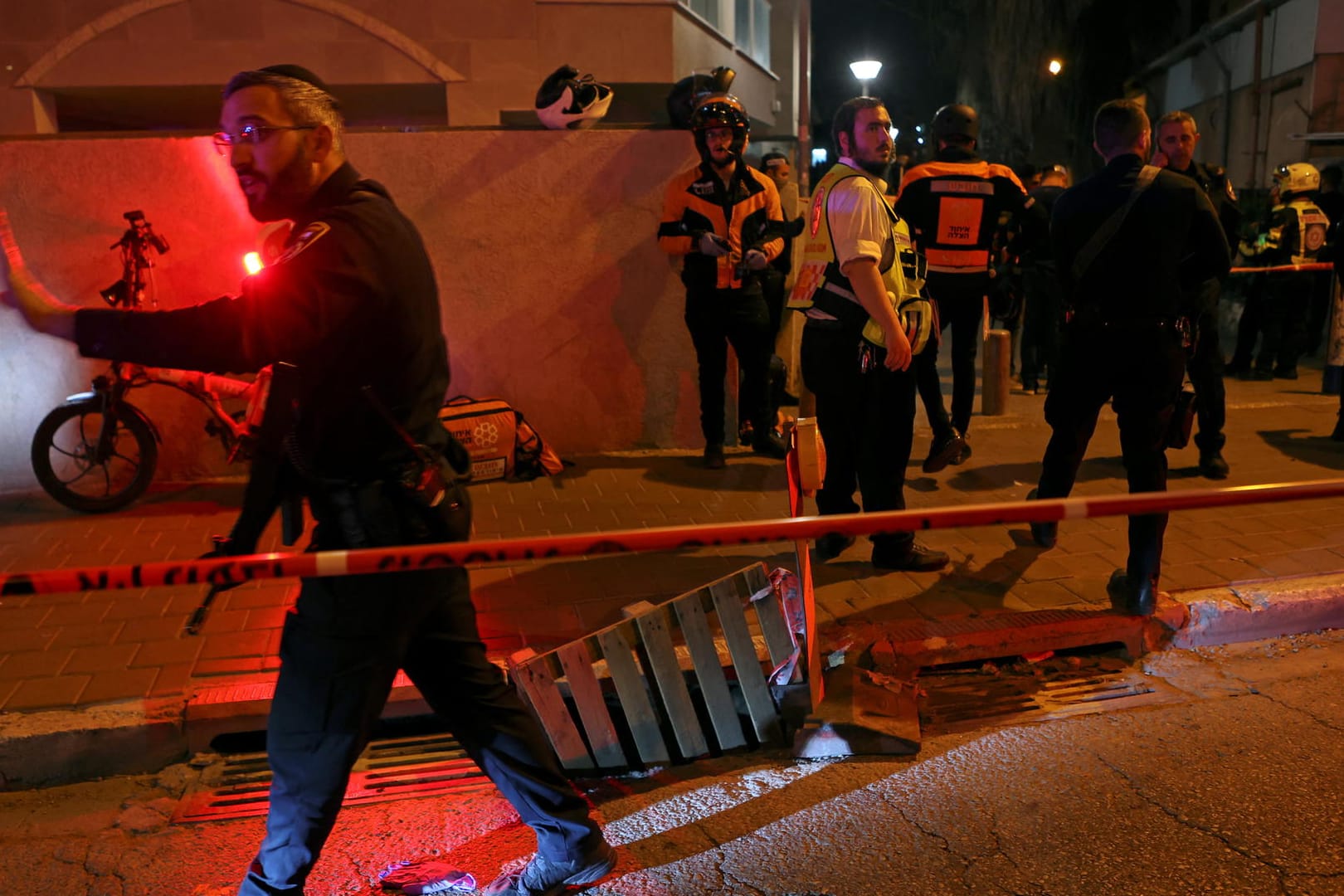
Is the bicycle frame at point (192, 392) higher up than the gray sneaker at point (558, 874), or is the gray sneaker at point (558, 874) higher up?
the bicycle frame at point (192, 392)

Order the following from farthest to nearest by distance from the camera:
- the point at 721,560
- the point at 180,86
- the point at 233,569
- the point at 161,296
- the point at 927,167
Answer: the point at 180,86
the point at 161,296
the point at 927,167
the point at 721,560
the point at 233,569

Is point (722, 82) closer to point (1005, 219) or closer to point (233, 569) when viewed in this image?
point (1005, 219)

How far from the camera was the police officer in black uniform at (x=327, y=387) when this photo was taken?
2.30m

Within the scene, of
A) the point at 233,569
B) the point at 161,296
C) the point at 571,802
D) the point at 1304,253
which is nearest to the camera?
the point at 233,569

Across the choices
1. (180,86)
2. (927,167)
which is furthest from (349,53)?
(927,167)

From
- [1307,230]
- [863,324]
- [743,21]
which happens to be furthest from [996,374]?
[743,21]

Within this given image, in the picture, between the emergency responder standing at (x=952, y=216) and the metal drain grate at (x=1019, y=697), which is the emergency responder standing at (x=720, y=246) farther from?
the metal drain grate at (x=1019, y=697)

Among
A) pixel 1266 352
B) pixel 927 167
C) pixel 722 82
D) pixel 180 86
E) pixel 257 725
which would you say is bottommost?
pixel 257 725

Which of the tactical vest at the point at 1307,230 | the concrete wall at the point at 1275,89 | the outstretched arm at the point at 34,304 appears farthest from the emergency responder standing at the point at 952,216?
the concrete wall at the point at 1275,89

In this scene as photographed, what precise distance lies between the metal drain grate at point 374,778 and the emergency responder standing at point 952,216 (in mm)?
3204

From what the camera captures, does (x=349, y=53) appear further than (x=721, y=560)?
Yes

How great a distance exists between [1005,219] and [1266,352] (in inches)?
213

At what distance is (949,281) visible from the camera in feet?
20.3

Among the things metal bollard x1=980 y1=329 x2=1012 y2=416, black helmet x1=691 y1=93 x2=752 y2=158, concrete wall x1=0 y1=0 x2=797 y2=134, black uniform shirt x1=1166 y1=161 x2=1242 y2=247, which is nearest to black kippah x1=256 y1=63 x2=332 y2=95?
black helmet x1=691 y1=93 x2=752 y2=158
